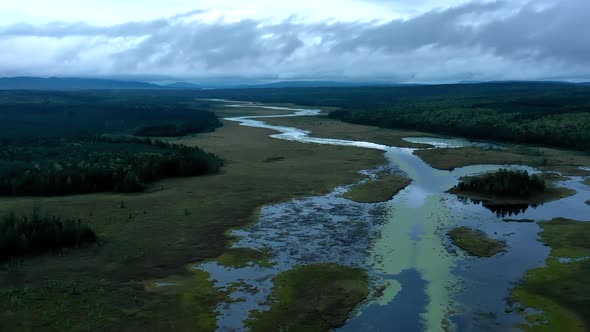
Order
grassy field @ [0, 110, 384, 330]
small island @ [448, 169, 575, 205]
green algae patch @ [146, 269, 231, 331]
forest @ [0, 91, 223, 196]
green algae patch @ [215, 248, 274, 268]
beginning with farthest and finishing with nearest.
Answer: forest @ [0, 91, 223, 196]
small island @ [448, 169, 575, 205]
green algae patch @ [215, 248, 274, 268]
grassy field @ [0, 110, 384, 330]
green algae patch @ [146, 269, 231, 331]

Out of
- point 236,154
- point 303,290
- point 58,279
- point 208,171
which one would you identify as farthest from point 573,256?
point 236,154

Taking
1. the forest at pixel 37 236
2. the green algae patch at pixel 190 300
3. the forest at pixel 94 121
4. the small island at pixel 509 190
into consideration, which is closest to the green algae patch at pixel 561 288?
the small island at pixel 509 190

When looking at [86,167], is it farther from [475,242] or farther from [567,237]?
[567,237]

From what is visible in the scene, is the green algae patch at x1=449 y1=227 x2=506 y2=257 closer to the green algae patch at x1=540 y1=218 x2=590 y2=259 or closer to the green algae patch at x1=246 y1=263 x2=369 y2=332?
the green algae patch at x1=540 y1=218 x2=590 y2=259

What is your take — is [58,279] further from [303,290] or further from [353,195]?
[353,195]

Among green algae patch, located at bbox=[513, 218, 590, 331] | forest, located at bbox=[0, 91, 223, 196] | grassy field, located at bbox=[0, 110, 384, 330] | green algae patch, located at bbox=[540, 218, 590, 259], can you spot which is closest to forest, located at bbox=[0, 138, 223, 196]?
forest, located at bbox=[0, 91, 223, 196]

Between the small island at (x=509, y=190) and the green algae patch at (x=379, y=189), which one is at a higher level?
the small island at (x=509, y=190)

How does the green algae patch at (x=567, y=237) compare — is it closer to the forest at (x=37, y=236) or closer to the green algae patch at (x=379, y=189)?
the green algae patch at (x=379, y=189)
